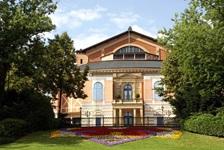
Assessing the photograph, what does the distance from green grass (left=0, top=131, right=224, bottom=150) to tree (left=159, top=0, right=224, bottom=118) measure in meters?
4.66

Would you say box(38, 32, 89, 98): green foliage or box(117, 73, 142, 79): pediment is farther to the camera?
box(117, 73, 142, 79): pediment

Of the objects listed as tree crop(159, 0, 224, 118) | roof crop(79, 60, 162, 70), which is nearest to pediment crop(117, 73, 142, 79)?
roof crop(79, 60, 162, 70)

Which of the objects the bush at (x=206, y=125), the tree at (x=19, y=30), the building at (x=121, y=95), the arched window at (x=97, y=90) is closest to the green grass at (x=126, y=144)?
the bush at (x=206, y=125)

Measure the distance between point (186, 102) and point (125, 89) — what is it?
2493 centimetres

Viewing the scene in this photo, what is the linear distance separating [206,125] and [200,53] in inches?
217

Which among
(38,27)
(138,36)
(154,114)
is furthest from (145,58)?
(38,27)

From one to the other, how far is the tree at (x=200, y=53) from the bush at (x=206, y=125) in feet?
6.11

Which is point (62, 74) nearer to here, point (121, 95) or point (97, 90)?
point (97, 90)

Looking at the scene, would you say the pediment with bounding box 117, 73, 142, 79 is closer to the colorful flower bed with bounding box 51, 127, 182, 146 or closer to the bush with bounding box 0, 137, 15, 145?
the colorful flower bed with bounding box 51, 127, 182, 146

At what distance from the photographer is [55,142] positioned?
67.4ft

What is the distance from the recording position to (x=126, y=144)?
20219mm

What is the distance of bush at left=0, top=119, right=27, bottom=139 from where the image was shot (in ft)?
71.6

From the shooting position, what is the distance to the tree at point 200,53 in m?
24.2

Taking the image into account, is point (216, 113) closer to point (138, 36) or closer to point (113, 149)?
point (113, 149)
